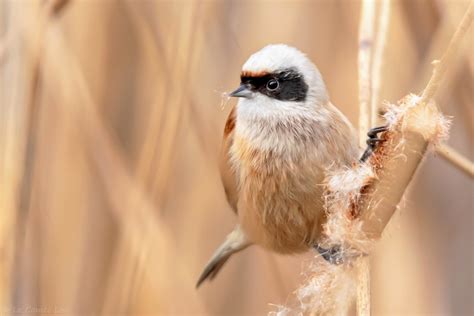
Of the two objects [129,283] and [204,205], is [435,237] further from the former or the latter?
[129,283]

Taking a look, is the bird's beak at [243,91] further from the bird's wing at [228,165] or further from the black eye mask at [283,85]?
the bird's wing at [228,165]

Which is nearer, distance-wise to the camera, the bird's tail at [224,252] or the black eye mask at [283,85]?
the black eye mask at [283,85]

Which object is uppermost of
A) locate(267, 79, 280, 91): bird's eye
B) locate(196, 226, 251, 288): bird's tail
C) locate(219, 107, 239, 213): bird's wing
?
locate(267, 79, 280, 91): bird's eye

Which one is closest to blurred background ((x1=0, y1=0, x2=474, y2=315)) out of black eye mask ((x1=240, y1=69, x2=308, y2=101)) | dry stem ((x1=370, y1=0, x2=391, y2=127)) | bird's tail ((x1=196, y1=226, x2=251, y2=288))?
bird's tail ((x1=196, y1=226, x2=251, y2=288))

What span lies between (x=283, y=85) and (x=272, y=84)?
3cm

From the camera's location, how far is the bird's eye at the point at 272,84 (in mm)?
1654

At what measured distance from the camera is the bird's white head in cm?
164

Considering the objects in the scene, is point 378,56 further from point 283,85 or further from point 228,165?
point 228,165

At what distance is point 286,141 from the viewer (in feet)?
5.54

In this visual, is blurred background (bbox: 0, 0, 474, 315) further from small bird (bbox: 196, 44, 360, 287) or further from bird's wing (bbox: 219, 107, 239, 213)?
small bird (bbox: 196, 44, 360, 287)

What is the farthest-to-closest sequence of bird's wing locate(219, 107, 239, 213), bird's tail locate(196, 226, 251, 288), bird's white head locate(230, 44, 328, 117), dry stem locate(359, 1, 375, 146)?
1. bird's tail locate(196, 226, 251, 288)
2. bird's wing locate(219, 107, 239, 213)
3. bird's white head locate(230, 44, 328, 117)
4. dry stem locate(359, 1, 375, 146)

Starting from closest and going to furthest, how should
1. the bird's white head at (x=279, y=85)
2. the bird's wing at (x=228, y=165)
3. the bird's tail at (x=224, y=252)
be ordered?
the bird's white head at (x=279, y=85), the bird's wing at (x=228, y=165), the bird's tail at (x=224, y=252)

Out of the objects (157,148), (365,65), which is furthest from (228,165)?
(365,65)

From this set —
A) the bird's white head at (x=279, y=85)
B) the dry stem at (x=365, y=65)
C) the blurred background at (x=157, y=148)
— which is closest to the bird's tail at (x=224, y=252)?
the blurred background at (x=157, y=148)
